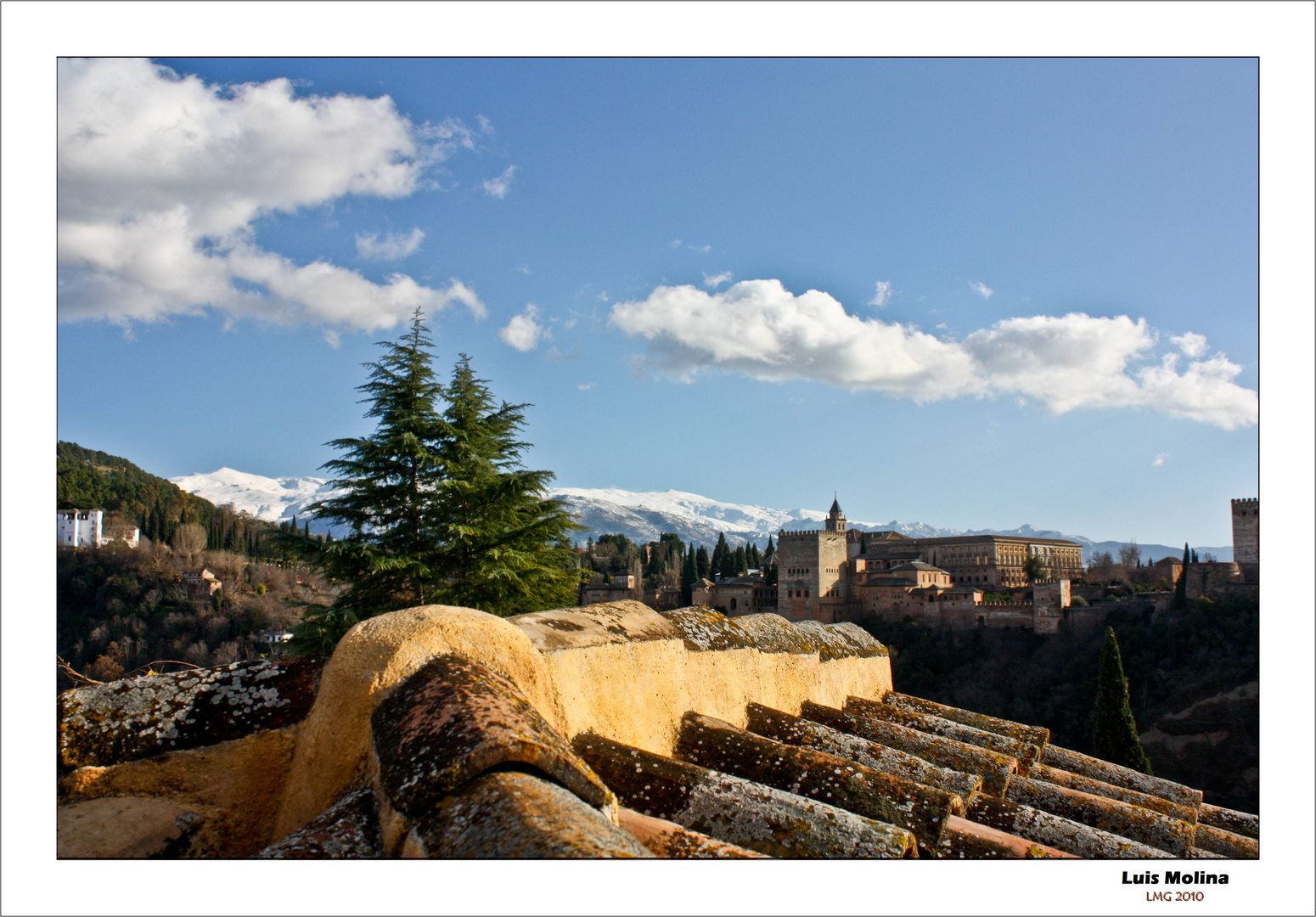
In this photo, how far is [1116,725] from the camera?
73.8 ft

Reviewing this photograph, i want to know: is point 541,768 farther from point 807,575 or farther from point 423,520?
point 807,575

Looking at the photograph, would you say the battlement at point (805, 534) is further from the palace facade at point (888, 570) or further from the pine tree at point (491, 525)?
the pine tree at point (491, 525)

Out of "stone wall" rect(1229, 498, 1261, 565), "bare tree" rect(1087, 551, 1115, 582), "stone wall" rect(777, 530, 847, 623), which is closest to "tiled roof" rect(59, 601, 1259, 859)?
"stone wall" rect(1229, 498, 1261, 565)

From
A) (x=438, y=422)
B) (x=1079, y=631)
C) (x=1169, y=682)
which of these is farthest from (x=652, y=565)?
(x=438, y=422)

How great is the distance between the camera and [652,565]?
9506cm

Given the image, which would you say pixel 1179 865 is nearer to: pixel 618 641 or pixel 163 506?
pixel 618 641

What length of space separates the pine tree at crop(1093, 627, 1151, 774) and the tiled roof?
66.4ft

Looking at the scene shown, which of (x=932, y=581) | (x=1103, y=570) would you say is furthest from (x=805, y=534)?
(x=1103, y=570)

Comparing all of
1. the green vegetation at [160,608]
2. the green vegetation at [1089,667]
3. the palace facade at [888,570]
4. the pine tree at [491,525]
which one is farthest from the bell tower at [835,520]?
the pine tree at [491,525]

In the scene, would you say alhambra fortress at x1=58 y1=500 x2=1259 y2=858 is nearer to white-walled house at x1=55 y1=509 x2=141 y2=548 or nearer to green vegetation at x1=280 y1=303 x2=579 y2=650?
green vegetation at x1=280 y1=303 x2=579 y2=650

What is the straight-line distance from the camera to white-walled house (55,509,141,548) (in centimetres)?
5777

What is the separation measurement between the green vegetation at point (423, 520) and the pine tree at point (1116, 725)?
1825 cm

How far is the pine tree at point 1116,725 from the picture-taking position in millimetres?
21891

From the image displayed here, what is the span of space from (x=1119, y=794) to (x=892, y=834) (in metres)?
2.89
